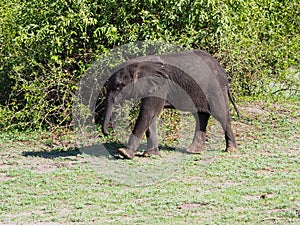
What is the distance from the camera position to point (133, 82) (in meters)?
9.62

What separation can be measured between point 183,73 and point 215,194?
2749 mm

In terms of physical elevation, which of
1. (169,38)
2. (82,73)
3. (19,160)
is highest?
(169,38)

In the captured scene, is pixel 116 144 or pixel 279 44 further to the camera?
pixel 279 44

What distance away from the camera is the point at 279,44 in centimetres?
1371

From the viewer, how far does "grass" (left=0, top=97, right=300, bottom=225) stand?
6.93 metres

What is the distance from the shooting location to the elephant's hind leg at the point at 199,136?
10133mm

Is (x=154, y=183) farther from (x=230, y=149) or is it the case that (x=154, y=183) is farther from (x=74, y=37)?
(x=74, y=37)

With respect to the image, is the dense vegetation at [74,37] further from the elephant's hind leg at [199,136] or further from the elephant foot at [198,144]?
the elephant foot at [198,144]

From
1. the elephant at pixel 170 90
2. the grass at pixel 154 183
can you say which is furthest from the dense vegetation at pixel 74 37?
the elephant at pixel 170 90

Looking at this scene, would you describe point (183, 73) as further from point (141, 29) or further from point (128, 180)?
point (128, 180)

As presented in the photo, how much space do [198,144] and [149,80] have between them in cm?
117

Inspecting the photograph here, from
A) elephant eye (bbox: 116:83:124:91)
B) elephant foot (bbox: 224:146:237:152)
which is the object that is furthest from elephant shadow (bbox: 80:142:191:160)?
elephant eye (bbox: 116:83:124:91)

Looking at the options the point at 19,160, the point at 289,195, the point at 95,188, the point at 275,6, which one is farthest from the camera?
the point at 275,6

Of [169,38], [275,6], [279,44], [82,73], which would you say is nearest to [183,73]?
[169,38]
